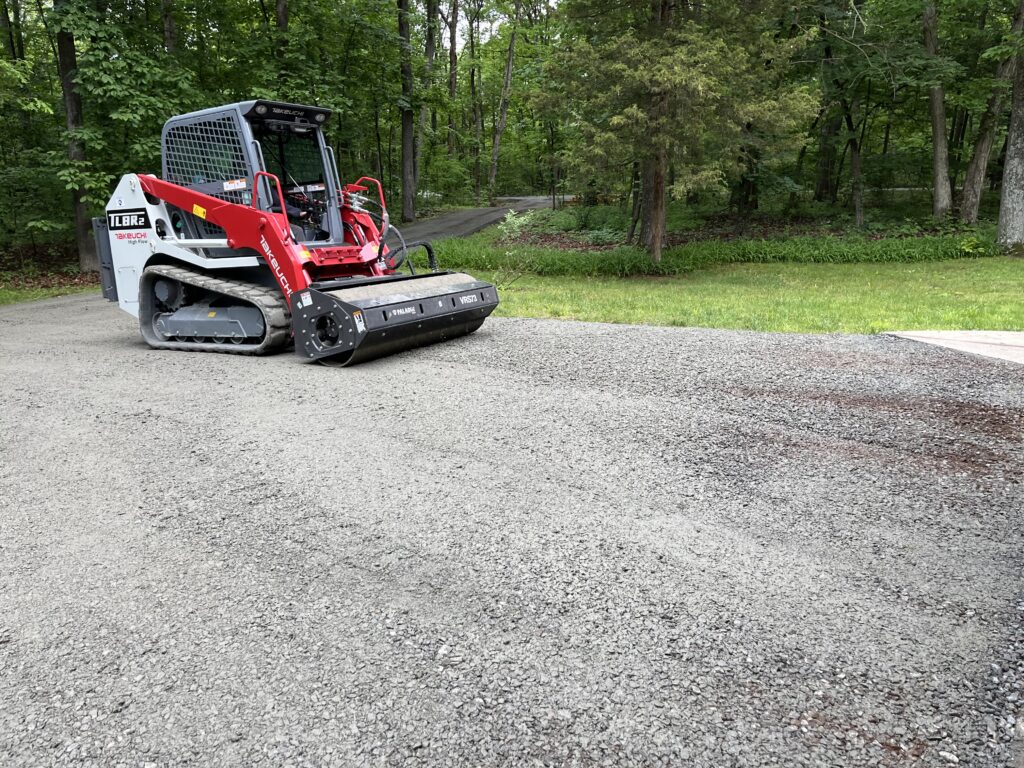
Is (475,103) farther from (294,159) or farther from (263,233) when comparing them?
(263,233)

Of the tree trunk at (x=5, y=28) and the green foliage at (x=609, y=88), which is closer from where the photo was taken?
the green foliage at (x=609, y=88)

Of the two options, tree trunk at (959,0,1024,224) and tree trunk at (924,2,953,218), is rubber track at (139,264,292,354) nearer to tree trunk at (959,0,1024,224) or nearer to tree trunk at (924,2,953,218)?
tree trunk at (924,2,953,218)

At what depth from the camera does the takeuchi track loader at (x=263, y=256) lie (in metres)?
6.85

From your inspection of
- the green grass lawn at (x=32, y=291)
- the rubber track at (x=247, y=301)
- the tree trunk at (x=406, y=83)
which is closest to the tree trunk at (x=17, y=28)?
the green grass lawn at (x=32, y=291)

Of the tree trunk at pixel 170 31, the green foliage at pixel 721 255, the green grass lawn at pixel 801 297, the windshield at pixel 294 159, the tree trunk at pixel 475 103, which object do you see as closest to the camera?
the windshield at pixel 294 159

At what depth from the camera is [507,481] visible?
158 inches

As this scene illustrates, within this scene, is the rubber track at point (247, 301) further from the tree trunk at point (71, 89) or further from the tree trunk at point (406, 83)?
the tree trunk at point (406, 83)

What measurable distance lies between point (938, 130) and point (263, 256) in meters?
18.8

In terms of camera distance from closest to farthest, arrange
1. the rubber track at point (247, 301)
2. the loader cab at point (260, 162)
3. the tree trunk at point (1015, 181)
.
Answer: the rubber track at point (247, 301) < the loader cab at point (260, 162) < the tree trunk at point (1015, 181)

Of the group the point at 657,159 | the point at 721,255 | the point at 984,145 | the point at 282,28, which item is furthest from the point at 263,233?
the point at 984,145

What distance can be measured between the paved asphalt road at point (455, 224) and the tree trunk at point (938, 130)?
13.8 m

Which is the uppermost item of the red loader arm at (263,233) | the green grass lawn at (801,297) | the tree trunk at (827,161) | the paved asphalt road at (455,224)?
the tree trunk at (827,161)

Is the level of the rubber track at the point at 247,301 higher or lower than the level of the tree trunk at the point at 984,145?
lower

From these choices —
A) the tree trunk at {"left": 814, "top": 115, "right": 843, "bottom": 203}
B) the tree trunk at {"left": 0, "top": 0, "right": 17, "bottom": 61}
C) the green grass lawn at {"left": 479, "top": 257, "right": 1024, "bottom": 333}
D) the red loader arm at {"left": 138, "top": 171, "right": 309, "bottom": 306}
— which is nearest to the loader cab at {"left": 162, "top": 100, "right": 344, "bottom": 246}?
the red loader arm at {"left": 138, "top": 171, "right": 309, "bottom": 306}
